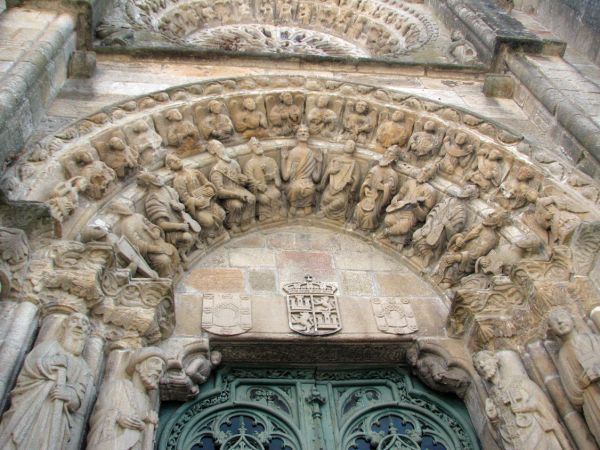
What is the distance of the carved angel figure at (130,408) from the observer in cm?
416

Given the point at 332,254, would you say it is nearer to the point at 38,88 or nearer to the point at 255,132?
the point at 255,132

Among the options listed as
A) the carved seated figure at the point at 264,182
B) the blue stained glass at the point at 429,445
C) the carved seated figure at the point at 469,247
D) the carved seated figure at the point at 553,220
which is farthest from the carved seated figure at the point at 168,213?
the carved seated figure at the point at 553,220

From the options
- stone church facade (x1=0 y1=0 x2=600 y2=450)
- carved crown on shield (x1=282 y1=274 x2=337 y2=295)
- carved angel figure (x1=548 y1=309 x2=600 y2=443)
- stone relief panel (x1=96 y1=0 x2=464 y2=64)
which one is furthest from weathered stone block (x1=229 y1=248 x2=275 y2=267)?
stone relief panel (x1=96 y1=0 x2=464 y2=64)

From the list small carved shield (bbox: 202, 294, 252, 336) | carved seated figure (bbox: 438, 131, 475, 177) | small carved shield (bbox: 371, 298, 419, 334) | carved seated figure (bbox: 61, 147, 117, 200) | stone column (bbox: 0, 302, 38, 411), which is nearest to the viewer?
stone column (bbox: 0, 302, 38, 411)

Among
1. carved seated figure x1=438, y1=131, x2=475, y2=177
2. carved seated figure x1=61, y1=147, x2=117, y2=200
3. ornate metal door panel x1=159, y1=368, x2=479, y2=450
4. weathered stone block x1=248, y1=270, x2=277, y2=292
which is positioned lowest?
ornate metal door panel x1=159, y1=368, x2=479, y2=450

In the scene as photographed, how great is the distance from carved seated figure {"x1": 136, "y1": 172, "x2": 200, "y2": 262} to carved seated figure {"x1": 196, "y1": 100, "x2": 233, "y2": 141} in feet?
3.57

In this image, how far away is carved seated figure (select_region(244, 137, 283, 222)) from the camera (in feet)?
23.6

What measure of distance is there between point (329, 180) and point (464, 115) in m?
1.64

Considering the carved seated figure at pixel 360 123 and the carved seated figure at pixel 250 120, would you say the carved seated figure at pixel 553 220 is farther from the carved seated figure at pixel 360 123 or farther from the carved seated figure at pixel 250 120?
the carved seated figure at pixel 250 120

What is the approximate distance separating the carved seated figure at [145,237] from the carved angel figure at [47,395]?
142cm

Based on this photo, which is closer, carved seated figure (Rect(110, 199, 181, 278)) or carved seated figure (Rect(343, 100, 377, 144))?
carved seated figure (Rect(110, 199, 181, 278))

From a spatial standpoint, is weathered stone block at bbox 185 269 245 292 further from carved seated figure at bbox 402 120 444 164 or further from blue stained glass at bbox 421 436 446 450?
carved seated figure at bbox 402 120 444 164

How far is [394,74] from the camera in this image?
343 inches

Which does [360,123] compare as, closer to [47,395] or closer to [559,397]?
[559,397]
